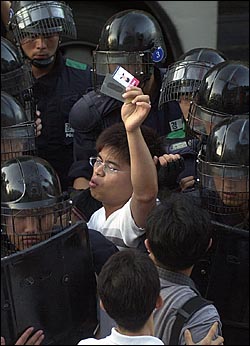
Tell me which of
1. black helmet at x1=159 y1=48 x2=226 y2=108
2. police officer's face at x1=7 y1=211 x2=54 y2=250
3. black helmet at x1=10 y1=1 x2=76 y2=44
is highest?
black helmet at x1=10 y1=1 x2=76 y2=44

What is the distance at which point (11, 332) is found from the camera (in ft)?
6.97

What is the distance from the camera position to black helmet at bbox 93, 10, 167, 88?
321cm

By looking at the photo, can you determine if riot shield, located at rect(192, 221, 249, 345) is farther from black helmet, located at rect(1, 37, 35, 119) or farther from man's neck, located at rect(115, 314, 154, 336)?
black helmet, located at rect(1, 37, 35, 119)

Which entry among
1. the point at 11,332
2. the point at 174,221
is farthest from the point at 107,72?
the point at 11,332

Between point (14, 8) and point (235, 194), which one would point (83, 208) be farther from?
point (14, 8)

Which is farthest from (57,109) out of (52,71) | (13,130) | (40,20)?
(13,130)

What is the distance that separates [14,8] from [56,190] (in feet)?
5.11

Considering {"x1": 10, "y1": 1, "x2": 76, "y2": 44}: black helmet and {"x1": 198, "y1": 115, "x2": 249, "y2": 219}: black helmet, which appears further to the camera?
{"x1": 10, "y1": 1, "x2": 76, "y2": 44}: black helmet

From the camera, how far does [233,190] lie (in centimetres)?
238

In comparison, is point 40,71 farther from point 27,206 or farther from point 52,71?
point 27,206

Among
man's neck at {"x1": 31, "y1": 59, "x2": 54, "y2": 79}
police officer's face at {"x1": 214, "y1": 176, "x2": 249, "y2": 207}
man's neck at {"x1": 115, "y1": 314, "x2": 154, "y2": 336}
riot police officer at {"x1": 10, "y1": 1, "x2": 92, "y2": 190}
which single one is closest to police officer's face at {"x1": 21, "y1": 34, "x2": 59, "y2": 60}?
riot police officer at {"x1": 10, "y1": 1, "x2": 92, "y2": 190}

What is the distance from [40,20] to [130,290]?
6.38 ft

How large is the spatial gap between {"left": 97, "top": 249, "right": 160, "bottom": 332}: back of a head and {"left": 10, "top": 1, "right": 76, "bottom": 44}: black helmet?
6.00 feet

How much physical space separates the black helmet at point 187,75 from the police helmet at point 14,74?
561 millimetres
